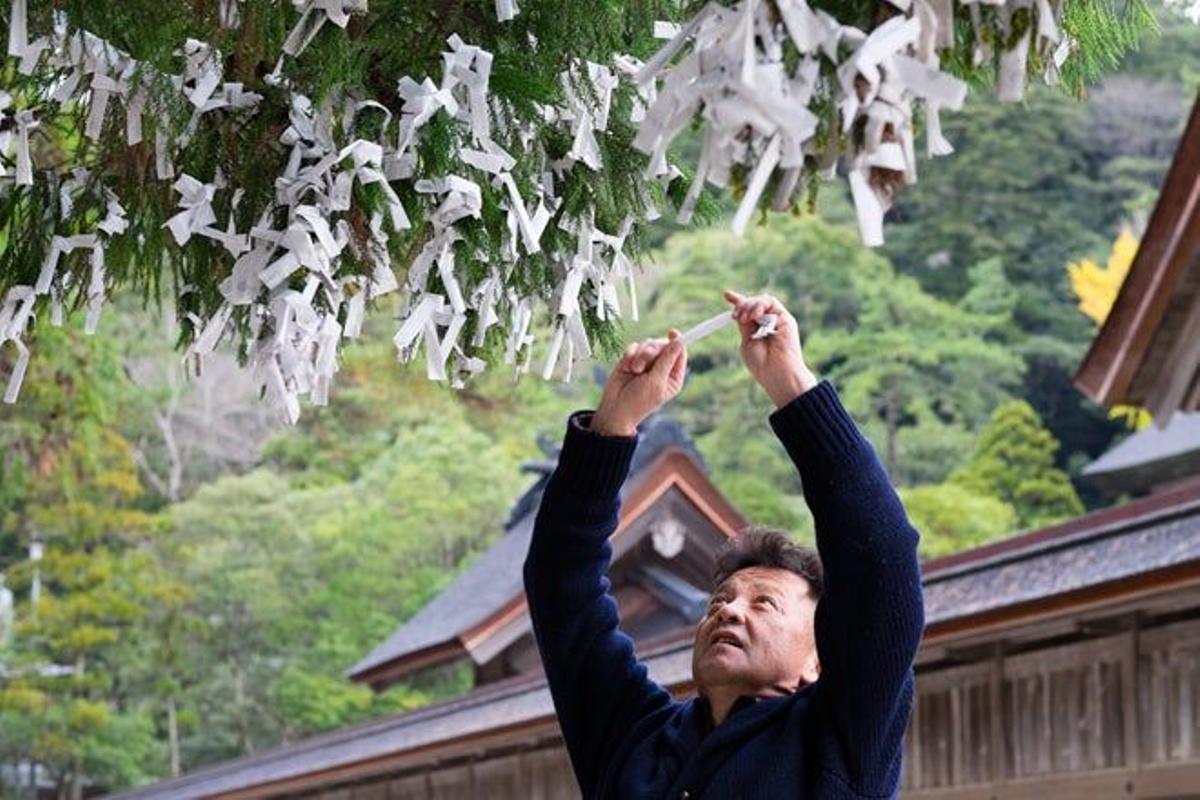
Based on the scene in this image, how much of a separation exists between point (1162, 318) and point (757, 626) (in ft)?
27.3

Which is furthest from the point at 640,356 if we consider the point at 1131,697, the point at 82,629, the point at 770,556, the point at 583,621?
the point at 82,629

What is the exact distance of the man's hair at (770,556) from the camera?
121 inches

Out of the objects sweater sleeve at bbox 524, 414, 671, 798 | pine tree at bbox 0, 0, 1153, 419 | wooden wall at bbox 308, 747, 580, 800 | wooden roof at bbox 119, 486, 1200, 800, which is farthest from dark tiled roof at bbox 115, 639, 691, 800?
sweater sleeve at bbox 524, 414, 671, 798

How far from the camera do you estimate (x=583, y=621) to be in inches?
127

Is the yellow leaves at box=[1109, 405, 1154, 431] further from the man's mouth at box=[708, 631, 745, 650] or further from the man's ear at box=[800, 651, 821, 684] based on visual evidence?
the man's mouth at box=[708, 631, 745, 650]

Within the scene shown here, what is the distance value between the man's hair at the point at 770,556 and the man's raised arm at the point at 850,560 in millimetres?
210

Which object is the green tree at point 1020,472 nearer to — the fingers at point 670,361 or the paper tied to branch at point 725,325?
the fingers at point 670,361

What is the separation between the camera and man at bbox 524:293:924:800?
9.15ft

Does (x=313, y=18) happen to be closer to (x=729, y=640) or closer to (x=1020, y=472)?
(x=729, y=640)

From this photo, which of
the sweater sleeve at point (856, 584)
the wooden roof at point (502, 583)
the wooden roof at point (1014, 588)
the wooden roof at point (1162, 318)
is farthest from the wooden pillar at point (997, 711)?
the sweater sleeve at point (856, 584)

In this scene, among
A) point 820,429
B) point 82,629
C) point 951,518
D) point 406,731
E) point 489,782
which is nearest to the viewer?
point 820,429

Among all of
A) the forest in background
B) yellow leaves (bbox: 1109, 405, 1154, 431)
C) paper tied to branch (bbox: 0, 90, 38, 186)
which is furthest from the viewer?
the forest in background

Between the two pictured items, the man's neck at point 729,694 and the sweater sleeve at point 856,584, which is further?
the man's neck at point 729,694

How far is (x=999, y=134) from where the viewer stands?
1797 inches
